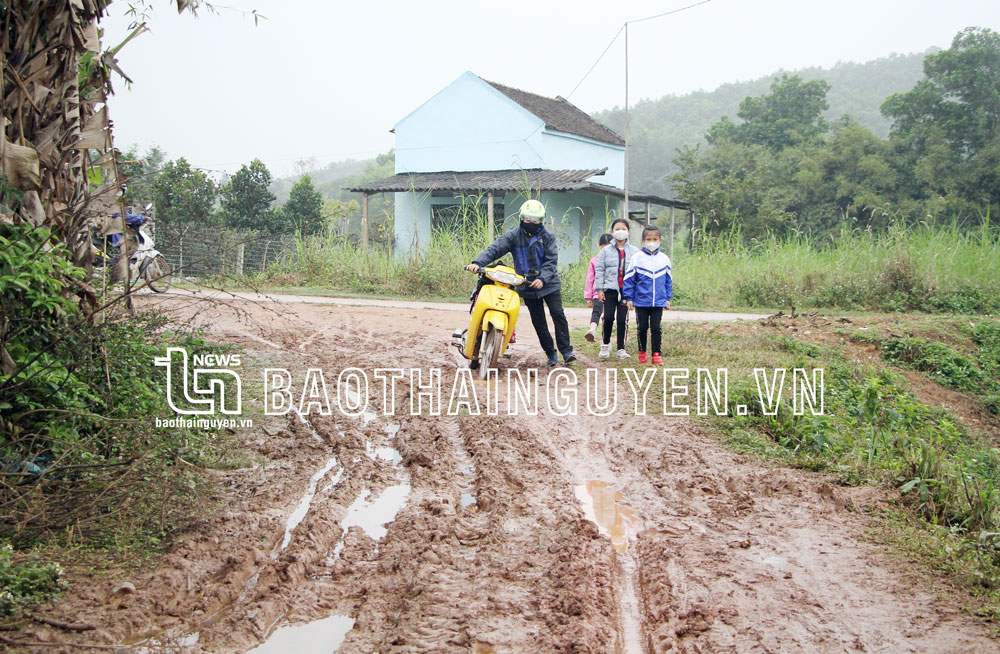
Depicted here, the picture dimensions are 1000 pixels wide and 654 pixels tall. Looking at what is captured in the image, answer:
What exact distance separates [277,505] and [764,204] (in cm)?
3005

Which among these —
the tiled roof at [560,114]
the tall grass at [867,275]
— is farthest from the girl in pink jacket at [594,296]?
the tiled roof at [560,114]

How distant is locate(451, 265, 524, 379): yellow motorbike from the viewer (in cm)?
890

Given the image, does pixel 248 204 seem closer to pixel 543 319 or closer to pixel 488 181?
pixel 488 181

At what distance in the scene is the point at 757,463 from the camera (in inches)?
245

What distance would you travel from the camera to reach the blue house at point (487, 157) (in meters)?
30.2

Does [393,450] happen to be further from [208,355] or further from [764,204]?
[764,204]

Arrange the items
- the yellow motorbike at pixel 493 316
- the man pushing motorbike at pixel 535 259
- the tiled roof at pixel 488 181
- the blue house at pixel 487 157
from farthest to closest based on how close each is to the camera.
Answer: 1. the blue house at pixel 487 157
2. the tiled roof at pixel 488 181
3. the man pushing motorbike at pixel 535 259
4. the yellow motorbike at pixel 493 316

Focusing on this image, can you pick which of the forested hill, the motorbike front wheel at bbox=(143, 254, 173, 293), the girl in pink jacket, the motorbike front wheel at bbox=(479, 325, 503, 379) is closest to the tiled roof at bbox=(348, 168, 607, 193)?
the girl in pink jacket

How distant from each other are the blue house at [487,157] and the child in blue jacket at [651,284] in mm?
19205

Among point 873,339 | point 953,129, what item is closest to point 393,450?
point 873,339

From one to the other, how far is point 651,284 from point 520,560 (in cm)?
566

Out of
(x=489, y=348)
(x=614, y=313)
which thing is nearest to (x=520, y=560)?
(x=489, y=348)

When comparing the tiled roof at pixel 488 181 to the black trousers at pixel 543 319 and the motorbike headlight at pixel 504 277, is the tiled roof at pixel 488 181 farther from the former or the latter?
the motorbike headlight at pixel 504 277

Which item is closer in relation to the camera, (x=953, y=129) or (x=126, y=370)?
(x=126, y=370)
